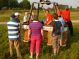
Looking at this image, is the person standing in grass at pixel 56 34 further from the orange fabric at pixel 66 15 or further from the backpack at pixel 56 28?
the orange fabric at pixel 66 15

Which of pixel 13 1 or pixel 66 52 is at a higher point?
pixel 66 52

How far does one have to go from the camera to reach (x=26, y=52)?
13102mm

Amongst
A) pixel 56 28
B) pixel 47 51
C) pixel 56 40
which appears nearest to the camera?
pixel 56 28

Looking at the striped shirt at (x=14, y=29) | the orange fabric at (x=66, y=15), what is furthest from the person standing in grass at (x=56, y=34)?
the orange fabric at (x=66, y=15)

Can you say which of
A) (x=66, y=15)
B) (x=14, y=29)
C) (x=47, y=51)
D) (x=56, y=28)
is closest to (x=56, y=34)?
(x=56, y=28)

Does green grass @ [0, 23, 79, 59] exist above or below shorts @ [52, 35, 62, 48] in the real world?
below

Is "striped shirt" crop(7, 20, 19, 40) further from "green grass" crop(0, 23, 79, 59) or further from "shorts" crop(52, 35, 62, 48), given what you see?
"shorts" crop(52, 35, 62, 48)

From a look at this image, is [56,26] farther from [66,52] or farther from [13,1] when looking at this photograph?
[13,1]

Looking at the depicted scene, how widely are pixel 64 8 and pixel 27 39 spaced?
4.76 meters

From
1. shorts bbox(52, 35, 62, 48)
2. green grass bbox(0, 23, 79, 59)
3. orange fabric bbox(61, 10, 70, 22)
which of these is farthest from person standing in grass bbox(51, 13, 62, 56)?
orange fabric bbox(61, 10, 70, 22)

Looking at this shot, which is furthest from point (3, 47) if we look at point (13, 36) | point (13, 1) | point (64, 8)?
point (13, 1)

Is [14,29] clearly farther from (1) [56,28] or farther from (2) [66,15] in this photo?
(2) [66,15]

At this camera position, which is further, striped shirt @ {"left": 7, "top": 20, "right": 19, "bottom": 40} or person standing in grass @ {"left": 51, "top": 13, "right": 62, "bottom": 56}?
person standing in grass @ {"left": 51, "top": 13, "right": 62, "bottom": 56}

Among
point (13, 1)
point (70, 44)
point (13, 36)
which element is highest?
point (13, 36)
